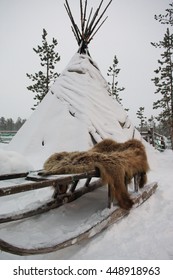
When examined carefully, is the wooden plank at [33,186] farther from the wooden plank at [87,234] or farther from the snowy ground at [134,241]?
the snowy ground at [134,241]

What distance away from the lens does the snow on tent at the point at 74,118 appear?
17.8ft

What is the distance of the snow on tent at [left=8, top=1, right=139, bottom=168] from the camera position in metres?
5.42

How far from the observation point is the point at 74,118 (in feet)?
19.0

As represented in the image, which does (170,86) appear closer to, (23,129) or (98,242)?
(23,129)

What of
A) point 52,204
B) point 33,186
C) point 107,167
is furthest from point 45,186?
point 52,204

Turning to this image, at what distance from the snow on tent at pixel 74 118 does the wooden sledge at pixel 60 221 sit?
1.78 meters

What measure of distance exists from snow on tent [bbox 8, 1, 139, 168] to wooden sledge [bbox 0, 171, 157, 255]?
178cm

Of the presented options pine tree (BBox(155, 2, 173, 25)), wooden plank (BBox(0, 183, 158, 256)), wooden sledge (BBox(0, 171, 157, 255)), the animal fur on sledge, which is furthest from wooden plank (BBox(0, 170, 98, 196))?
pine tree (BBox(155, 2, 173, 25))

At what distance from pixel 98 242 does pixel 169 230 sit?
0.79 meters

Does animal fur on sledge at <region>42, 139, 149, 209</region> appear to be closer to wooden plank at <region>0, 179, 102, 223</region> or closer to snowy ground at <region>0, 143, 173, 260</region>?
snowy ground at <region>0, 143, 173, 260</region>

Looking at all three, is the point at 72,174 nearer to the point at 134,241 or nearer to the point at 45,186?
the point at 45,186

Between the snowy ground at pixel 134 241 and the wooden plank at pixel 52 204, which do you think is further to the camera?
the wooden plank at pixel 52 204

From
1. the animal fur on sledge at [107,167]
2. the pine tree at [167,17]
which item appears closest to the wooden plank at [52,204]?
the animal fur on sledge at [107,167]

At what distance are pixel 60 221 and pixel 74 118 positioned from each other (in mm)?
3478
